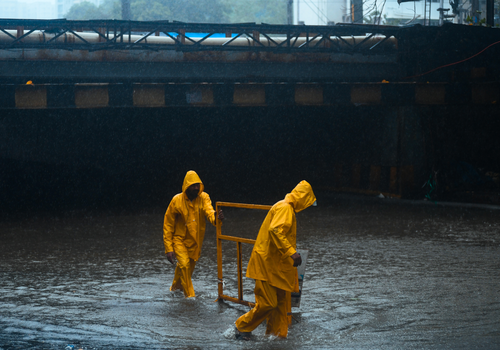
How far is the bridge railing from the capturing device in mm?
13859

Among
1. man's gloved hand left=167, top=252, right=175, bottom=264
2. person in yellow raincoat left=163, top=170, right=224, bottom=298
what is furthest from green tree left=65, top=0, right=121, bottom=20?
man's gloved hand left=167, top=252, right=175, bottom=264

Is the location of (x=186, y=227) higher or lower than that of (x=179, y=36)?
lower

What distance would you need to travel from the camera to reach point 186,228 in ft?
22.7

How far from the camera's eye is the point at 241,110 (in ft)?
76.2

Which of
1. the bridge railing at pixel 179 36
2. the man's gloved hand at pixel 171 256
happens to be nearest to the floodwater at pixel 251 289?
the man's gloved hand at pixel 171 256

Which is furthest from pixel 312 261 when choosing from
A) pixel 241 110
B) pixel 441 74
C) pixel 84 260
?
pixel 241 110

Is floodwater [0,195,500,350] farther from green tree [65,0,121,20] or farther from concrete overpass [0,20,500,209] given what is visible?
green tree [65,0,121,20]

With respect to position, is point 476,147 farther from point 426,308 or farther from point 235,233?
point 426,308

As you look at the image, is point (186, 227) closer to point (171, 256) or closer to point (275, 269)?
point (171, 256)

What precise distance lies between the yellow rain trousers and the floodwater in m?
0.32

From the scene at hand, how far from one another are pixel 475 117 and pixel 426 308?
48.7ft

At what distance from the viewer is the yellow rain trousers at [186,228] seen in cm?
677

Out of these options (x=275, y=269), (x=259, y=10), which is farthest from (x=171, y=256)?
(x=259, y=10)

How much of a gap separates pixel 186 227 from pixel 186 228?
0.02 m
